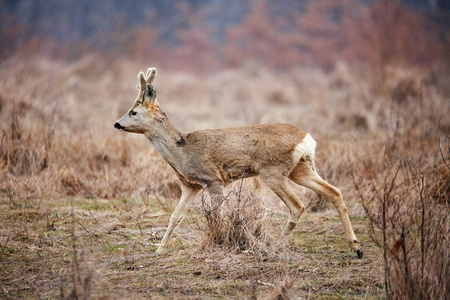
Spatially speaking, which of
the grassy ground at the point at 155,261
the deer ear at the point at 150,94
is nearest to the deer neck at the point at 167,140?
the deer ear at the point at 150,94

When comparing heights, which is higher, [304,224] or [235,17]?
[235,17]

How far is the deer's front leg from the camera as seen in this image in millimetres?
5855

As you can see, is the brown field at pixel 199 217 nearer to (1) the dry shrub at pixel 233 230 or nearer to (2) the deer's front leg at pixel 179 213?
(1) the dry shrub at pixel 233 230

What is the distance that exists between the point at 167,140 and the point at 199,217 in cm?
148

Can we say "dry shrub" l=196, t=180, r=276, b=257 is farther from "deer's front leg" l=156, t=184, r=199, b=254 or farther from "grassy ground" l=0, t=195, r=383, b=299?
"deer's front leg" l=156, t=184, r=199, b=254

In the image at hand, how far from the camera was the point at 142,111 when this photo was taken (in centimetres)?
605

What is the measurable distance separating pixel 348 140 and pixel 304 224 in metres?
3.24

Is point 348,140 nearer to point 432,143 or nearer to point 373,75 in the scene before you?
point 432,143

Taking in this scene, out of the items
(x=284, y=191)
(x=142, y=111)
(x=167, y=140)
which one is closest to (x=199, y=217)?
(x=167, y=140)

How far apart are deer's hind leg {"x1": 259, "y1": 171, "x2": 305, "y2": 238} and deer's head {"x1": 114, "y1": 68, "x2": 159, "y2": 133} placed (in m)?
1.46

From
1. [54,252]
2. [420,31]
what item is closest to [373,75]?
[54,252]

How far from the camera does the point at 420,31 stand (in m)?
32.2

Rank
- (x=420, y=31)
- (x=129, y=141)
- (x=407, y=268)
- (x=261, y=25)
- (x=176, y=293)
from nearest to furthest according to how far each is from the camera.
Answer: (x=407, y=268) → (x=176, y=293) → (x=129, y=141) → (x=420, y=31) → (x=261, y=25)

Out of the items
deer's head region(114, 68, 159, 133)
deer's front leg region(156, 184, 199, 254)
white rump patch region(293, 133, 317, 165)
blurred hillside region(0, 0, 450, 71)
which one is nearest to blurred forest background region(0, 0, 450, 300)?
deer's front leg region(156, 184, 199, 254)
